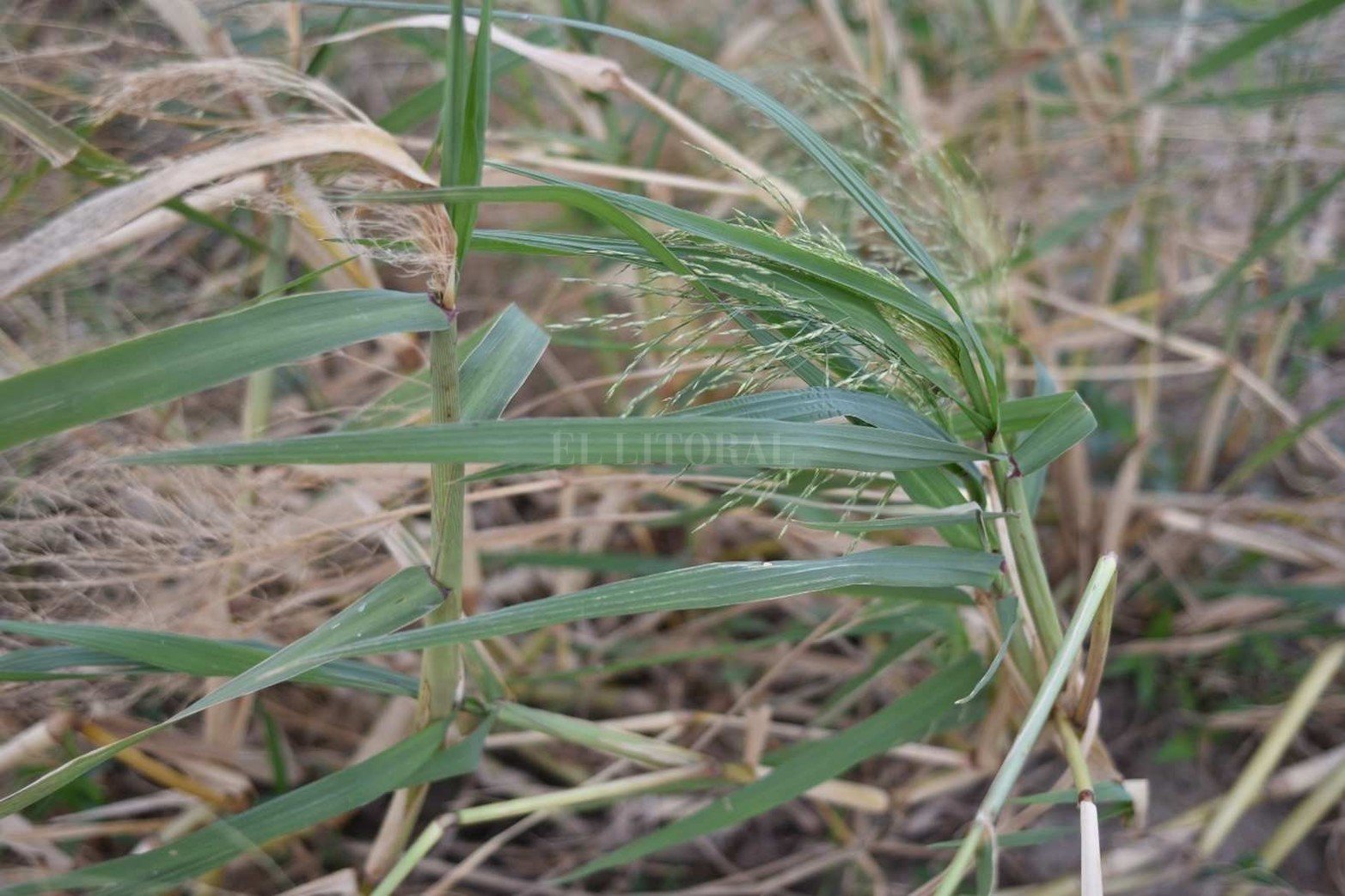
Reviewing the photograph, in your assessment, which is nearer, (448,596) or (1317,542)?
(448,596)

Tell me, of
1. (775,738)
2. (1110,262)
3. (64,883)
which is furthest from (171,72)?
(1110,262)

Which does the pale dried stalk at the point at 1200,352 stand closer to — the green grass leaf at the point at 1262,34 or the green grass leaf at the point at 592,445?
the green grass leaf at the point at 1262,34

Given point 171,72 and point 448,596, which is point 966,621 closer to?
point 448,596

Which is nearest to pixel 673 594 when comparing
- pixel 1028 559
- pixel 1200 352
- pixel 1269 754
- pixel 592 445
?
pixel 592 445

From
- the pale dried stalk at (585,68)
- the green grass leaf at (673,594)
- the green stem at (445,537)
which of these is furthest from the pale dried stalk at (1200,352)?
the green stem at (445,537)

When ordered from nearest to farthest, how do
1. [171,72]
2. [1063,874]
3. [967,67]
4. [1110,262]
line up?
1. [171,72]
2. [1063,874]
3. [1110,262]
4. [967,67]

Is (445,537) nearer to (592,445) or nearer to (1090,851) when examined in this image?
(592,445)

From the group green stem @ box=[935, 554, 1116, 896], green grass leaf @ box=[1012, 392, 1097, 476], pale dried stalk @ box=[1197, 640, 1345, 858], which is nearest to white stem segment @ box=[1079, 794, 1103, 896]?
green stem @ box=[935, 554, 1116, 896]

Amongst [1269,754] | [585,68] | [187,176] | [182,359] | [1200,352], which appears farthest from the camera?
[1200,352]

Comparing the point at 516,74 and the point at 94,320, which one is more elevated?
the point at 516,74

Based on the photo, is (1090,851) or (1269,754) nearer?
(1090,851)
